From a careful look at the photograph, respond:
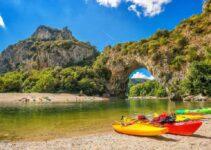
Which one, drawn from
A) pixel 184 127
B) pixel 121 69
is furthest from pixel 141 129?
pixel 121 69

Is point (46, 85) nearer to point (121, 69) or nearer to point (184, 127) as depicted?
point (121, 69)

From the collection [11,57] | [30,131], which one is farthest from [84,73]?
[11,57]

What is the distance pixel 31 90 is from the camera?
9131 centimetres

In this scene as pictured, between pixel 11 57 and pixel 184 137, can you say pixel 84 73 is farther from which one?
pixel 11 57

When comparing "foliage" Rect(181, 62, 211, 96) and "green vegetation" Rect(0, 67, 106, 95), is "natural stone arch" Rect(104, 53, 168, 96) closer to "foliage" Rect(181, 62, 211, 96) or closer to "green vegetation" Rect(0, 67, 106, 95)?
"green vegetation" Rect(0, 67, 106, 95)

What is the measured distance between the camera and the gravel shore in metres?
13.7

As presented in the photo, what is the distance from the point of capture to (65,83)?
9156 cm

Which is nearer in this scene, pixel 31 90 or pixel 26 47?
pixel 31 90

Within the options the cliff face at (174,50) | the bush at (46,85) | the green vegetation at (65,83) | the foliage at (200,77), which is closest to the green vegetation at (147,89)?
the green vegetation at (65,83)

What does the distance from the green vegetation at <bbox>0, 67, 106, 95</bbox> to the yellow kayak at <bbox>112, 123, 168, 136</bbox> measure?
2878 inches

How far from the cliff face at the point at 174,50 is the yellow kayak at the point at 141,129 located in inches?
1775

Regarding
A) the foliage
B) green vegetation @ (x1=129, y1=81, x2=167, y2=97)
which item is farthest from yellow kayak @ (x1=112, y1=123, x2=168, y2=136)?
green vegetation @ (x1=129, y1=81, x2=167, y2=97)

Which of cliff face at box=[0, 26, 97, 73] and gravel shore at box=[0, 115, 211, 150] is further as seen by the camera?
cliff face at box=[0, 26, 97, 73]

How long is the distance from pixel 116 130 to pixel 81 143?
15.2ft
